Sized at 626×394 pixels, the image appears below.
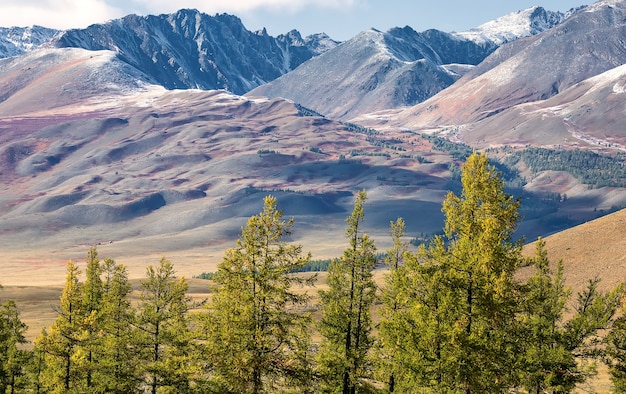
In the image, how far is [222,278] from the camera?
97.8ft

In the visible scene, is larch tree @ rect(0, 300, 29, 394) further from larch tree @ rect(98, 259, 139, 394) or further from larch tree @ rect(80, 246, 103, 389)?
larch tree @ rect(98, 259, 139, 394)

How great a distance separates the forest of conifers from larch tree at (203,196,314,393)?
64 mm

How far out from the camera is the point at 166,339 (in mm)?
35375

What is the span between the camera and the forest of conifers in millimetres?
26844

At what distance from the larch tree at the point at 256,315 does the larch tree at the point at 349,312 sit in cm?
525

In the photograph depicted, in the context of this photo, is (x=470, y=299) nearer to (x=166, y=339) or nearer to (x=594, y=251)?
(x=166, y=339)

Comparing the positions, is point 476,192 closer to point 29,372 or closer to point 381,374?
point 381,374

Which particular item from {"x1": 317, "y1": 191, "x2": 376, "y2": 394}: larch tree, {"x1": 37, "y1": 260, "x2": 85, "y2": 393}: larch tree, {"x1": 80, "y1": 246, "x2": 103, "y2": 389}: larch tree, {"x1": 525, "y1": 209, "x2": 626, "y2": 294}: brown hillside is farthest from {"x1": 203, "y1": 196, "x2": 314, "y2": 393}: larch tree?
{"x1": 525, "y1": 209, "x2": 626, "y2": 294}: brown hillside

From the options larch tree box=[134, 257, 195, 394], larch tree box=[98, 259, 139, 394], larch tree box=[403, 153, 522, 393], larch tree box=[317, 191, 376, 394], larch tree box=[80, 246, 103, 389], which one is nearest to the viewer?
larch tree box=[403, 153, 522, 393]

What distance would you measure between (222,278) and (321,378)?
359 inches

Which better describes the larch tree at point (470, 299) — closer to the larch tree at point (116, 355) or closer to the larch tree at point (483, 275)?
the larch tree at point (483, 275)

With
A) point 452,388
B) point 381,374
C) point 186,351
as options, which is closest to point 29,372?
point 186,351

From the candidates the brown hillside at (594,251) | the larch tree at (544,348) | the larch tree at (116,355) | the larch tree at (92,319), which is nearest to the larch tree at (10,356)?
the larch tree at (92,319)

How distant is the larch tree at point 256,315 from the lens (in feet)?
92.3
